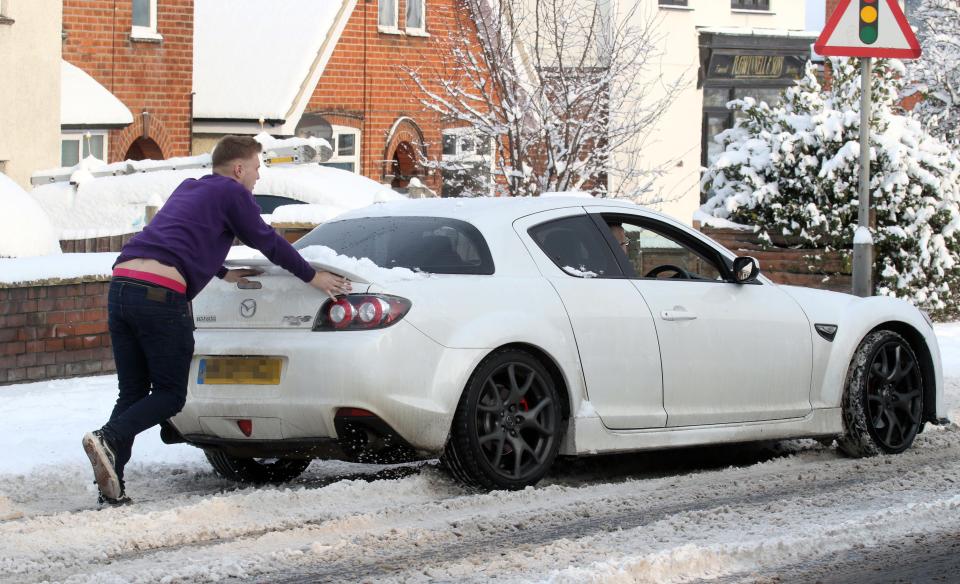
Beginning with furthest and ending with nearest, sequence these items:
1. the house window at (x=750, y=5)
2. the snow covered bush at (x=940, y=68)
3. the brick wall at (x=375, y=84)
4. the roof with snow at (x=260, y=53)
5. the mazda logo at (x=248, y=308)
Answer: the house window at (x=750, y=5), the brick wall at (x=375, y=84), the snow covered bush at (x=940, y=68), the roof with snow at (x=260, y=53), the mazda logo at (x=248, y=308)

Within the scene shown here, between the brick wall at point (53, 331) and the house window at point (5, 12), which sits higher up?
the house window at point (5, 12)

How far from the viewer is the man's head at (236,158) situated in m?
7.85

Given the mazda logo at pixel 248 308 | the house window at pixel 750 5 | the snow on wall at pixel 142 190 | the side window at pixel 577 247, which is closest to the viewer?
the mazda logo at pixel 248 308

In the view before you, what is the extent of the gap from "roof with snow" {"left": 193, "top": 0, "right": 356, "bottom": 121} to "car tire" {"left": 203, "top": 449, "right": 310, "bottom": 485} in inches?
808

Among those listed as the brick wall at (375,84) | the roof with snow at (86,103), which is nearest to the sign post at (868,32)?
the roof with snow at (86,103)

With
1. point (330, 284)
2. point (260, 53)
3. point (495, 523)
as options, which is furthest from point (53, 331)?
point (260, 53)

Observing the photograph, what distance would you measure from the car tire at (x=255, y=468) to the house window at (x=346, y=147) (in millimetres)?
22948

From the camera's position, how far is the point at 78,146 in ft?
85.9

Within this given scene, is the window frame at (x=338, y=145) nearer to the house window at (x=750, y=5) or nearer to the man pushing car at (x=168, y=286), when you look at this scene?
the house window at (x=750, y=5)

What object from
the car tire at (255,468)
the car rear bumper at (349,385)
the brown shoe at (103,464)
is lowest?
the car tire at (255,468)

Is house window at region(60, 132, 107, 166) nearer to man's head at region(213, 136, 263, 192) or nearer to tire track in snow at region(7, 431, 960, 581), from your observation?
man's head at region(213, 136, 263, 192)

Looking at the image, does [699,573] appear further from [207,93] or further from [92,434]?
[207,93]

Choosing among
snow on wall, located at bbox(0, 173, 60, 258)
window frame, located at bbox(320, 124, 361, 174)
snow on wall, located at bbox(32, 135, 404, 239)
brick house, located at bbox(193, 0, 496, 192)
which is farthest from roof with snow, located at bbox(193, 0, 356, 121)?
snow on wall, located at bbox(0, 173, 60, 258)

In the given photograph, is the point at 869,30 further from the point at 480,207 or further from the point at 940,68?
the point at 940,68
